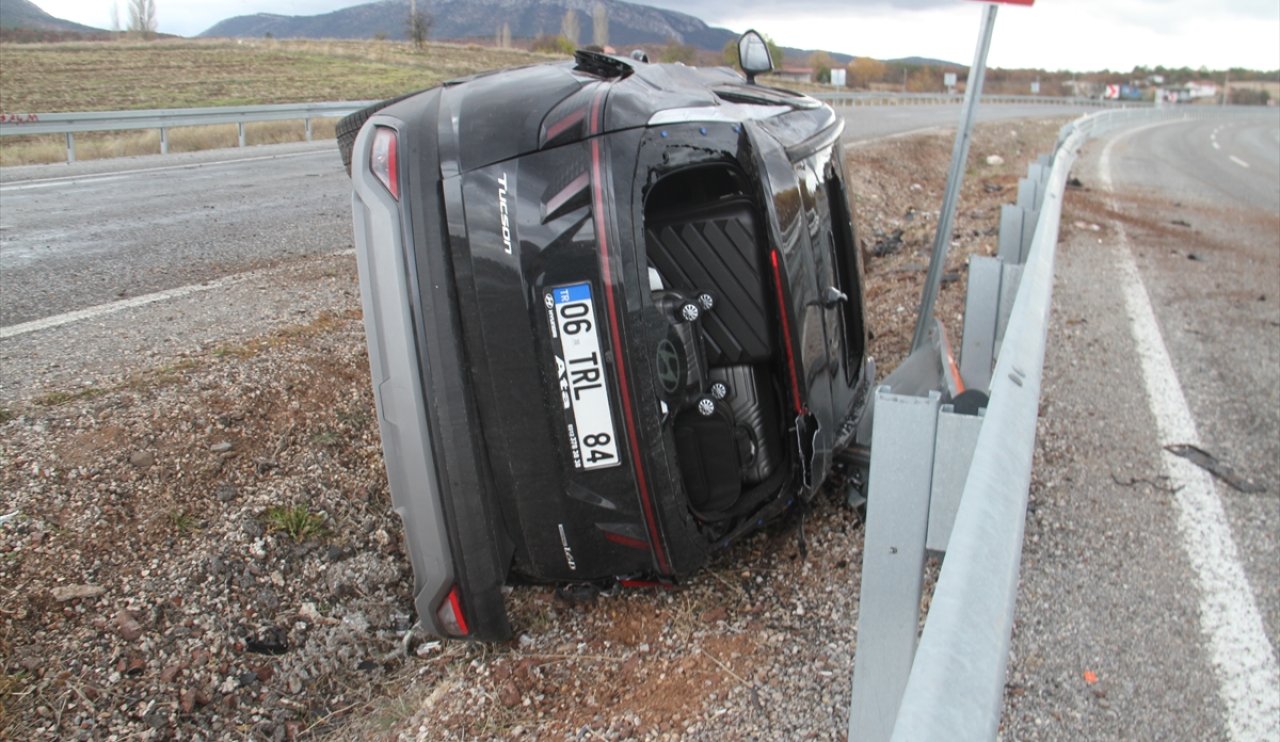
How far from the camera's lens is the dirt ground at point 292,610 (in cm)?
274

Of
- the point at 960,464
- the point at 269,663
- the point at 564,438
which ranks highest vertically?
the point at 960,464

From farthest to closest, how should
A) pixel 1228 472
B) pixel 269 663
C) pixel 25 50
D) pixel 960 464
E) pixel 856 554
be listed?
pixel 25 50, pixel 1228 472, pixel 856 554, pixel 269 663, pixel 960 464

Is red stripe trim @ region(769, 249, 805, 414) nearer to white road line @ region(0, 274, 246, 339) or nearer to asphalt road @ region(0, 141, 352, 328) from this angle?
white road line @ region(0, 274, 246, 339)

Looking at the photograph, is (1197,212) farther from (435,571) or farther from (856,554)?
(435,571)

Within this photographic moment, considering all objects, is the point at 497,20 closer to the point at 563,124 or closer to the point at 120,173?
the point at 120,173

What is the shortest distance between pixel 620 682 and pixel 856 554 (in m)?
1.04

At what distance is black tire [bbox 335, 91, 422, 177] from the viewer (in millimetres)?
3252

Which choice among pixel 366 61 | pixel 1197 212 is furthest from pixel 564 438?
pixel 366 61

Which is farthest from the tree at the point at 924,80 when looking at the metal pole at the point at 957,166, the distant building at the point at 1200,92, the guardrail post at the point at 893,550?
the guardrail post at the point at 893,550

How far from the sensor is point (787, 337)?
3.07 metres

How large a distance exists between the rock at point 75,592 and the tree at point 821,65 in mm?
55609

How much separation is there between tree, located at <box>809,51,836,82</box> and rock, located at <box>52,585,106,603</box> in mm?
55609

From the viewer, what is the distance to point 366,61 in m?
38.4

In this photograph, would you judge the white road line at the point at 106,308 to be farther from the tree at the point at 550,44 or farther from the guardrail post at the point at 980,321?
the tree at the point at 550,44
